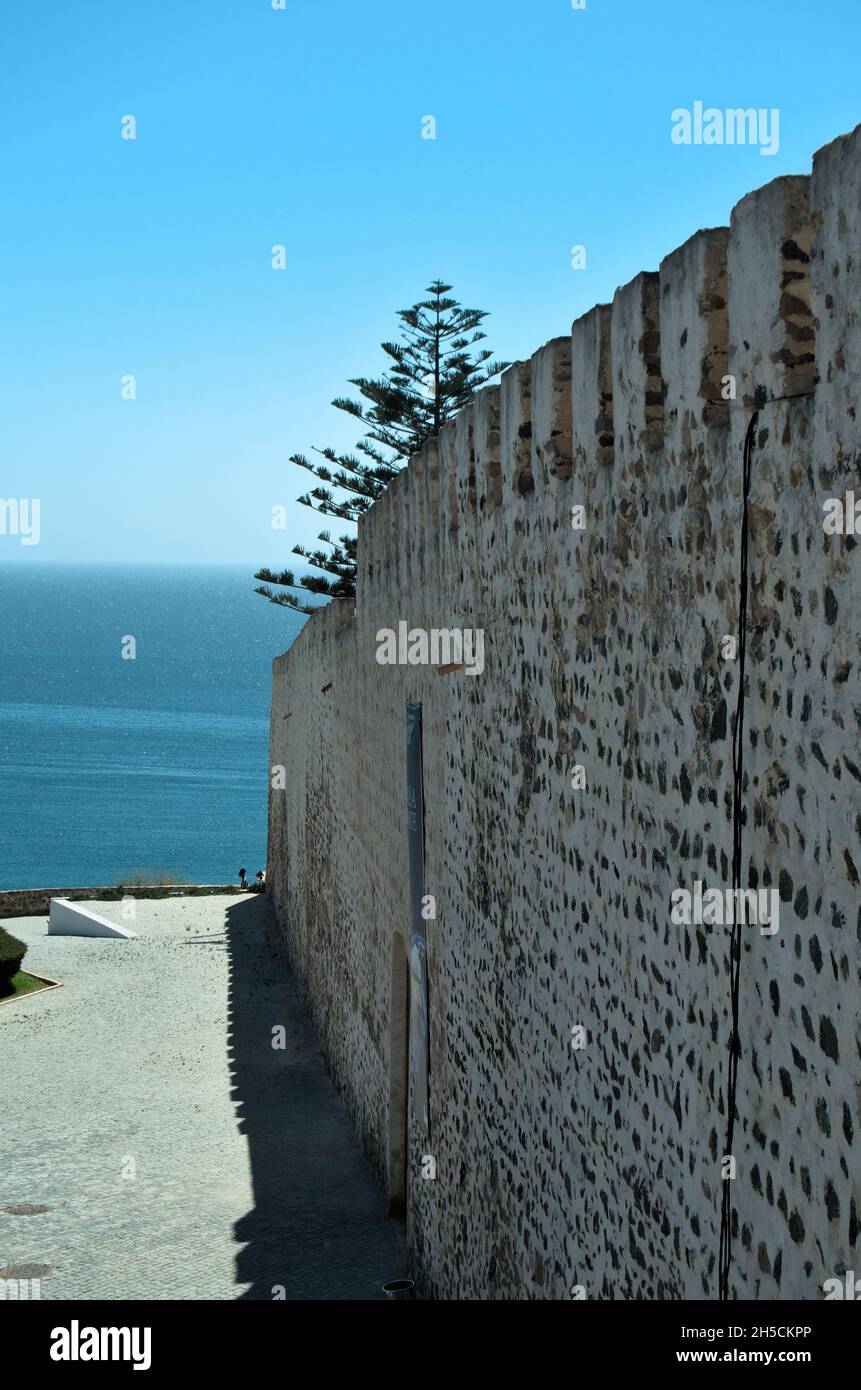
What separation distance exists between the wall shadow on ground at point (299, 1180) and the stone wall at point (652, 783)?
1.04 metres

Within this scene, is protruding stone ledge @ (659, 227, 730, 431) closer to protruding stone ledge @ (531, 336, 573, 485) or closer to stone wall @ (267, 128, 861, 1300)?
stone wall @ (267, 128, 861, 1300)

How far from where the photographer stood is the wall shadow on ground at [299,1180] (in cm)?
784

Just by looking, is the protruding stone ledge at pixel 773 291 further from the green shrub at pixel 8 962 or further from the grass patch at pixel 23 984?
the green shrub at pixel 8 962

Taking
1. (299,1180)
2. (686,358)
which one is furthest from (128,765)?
(686,358)

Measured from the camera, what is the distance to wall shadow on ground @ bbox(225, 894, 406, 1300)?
784cm

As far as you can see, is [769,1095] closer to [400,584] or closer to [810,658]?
[810,658]

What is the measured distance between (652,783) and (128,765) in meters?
67.7

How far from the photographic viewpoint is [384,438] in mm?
23094

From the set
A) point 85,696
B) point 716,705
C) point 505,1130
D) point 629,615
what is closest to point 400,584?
point 505,1130

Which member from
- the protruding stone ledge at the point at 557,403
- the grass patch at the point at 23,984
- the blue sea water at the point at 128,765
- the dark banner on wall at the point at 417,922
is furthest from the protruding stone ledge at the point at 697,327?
the blue sea water at the point at 128,765

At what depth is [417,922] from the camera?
744 centimetres

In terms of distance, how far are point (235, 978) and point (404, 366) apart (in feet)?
35.3

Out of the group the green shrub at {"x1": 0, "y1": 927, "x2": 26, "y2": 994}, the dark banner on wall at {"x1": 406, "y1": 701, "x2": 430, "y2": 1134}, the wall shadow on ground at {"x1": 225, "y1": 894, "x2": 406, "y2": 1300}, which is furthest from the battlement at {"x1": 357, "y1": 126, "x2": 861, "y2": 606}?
the green shrub at {"x1": 0, "y1": 927, "x2": 26, "y2": 994}

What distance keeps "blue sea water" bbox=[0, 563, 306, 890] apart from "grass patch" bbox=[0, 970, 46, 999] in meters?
19.9
